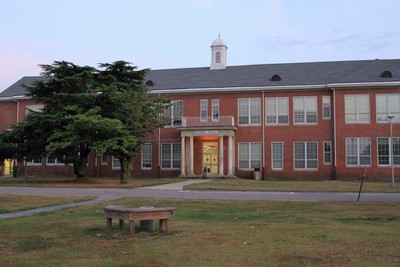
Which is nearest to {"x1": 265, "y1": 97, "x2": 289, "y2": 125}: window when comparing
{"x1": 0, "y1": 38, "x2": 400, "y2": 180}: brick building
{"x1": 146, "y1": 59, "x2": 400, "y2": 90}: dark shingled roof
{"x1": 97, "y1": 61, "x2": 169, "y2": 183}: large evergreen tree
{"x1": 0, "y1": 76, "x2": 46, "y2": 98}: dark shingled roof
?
{"x1": 0, "y1": 38, "x2": 400, "y2": 180}: brick building

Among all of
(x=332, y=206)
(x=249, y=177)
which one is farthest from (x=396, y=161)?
(x=332, y=206)

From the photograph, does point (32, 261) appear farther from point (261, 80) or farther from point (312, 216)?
point (261, 80)

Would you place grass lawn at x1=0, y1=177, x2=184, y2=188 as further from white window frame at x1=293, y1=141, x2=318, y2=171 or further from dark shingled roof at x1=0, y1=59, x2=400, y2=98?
dark shingled roof at x1=0, y1=59, x2=400, y2=98

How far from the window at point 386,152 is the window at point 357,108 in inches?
83.1

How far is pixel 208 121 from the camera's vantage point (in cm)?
4156

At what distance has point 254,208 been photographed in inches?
609

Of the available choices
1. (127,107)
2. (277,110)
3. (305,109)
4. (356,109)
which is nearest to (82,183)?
(127,107)

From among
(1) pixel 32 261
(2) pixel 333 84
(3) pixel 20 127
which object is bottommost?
(1) pixel 32 261

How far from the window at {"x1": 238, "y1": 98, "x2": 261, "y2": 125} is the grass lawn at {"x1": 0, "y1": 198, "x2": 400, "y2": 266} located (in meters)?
27.7

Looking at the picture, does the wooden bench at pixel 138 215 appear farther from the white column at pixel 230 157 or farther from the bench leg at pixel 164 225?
the white column at pixel 230 157

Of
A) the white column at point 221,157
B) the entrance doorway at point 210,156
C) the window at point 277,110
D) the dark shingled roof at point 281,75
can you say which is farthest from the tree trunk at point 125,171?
the window at point 277,110

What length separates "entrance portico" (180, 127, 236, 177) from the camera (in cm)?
4019

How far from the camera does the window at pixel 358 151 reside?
3920 centimetres

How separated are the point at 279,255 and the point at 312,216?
560cm
